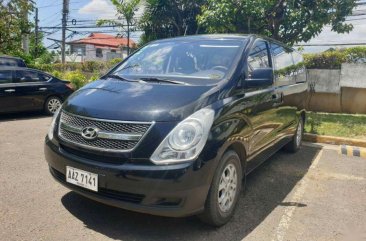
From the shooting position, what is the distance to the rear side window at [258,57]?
13.0ft

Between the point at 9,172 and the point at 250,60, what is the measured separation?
3.31 meters

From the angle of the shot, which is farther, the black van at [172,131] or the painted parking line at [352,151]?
the painted parking line at [352,151]

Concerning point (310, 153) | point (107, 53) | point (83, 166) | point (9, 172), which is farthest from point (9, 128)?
point (107, 53)

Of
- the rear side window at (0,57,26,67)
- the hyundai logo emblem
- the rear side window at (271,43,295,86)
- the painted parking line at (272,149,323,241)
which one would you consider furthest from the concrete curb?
the rear side window at (0,57,26,67)

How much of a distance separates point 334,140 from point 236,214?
13.4 ft

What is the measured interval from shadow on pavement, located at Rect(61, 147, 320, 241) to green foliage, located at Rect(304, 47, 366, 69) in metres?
6.25

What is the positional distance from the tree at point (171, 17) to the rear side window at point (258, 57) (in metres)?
10.1

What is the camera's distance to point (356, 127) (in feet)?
25.0

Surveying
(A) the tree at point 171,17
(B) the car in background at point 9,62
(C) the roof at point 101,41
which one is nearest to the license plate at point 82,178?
(B) the car in background at point 9,62

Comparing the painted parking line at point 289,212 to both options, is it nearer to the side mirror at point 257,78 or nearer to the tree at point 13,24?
the side mirror at point 257,78

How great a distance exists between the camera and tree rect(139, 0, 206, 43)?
14.7 metres

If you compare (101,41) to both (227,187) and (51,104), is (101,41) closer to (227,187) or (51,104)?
(51,104)

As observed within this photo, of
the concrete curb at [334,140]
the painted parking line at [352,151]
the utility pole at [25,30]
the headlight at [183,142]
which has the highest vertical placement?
the utility pole at [25,30]

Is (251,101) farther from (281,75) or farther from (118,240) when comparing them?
(118,240)
